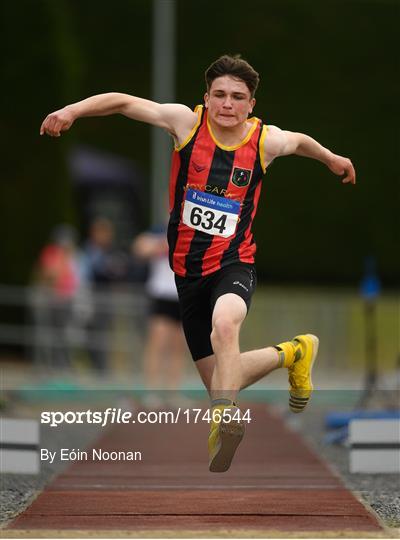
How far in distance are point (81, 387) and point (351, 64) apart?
523 inches

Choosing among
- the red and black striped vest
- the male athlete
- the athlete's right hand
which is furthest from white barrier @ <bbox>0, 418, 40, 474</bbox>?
the athlete's right hand

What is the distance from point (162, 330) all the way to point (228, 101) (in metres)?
6.02

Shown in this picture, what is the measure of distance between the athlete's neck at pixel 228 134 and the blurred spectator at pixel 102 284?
1006 centimetres

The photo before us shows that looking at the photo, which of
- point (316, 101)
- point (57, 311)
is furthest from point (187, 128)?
point (316, 101)

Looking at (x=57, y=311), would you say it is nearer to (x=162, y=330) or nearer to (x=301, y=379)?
(x=162, y=330)

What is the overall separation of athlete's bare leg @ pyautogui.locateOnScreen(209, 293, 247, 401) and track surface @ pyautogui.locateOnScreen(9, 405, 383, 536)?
1.83 feet

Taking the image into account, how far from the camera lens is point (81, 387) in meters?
14.6

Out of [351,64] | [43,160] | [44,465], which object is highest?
[351,64]

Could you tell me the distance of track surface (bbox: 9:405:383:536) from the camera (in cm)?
568

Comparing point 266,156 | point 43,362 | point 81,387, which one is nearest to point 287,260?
point 43,362

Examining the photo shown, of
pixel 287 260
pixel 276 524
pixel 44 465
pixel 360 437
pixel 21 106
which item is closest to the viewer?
pixel 276 524

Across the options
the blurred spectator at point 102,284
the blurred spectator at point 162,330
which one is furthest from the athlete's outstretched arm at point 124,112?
the blurred spectator at point 102,284

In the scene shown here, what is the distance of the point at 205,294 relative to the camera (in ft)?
21.9

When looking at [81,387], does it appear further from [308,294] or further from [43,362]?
[308,294]
